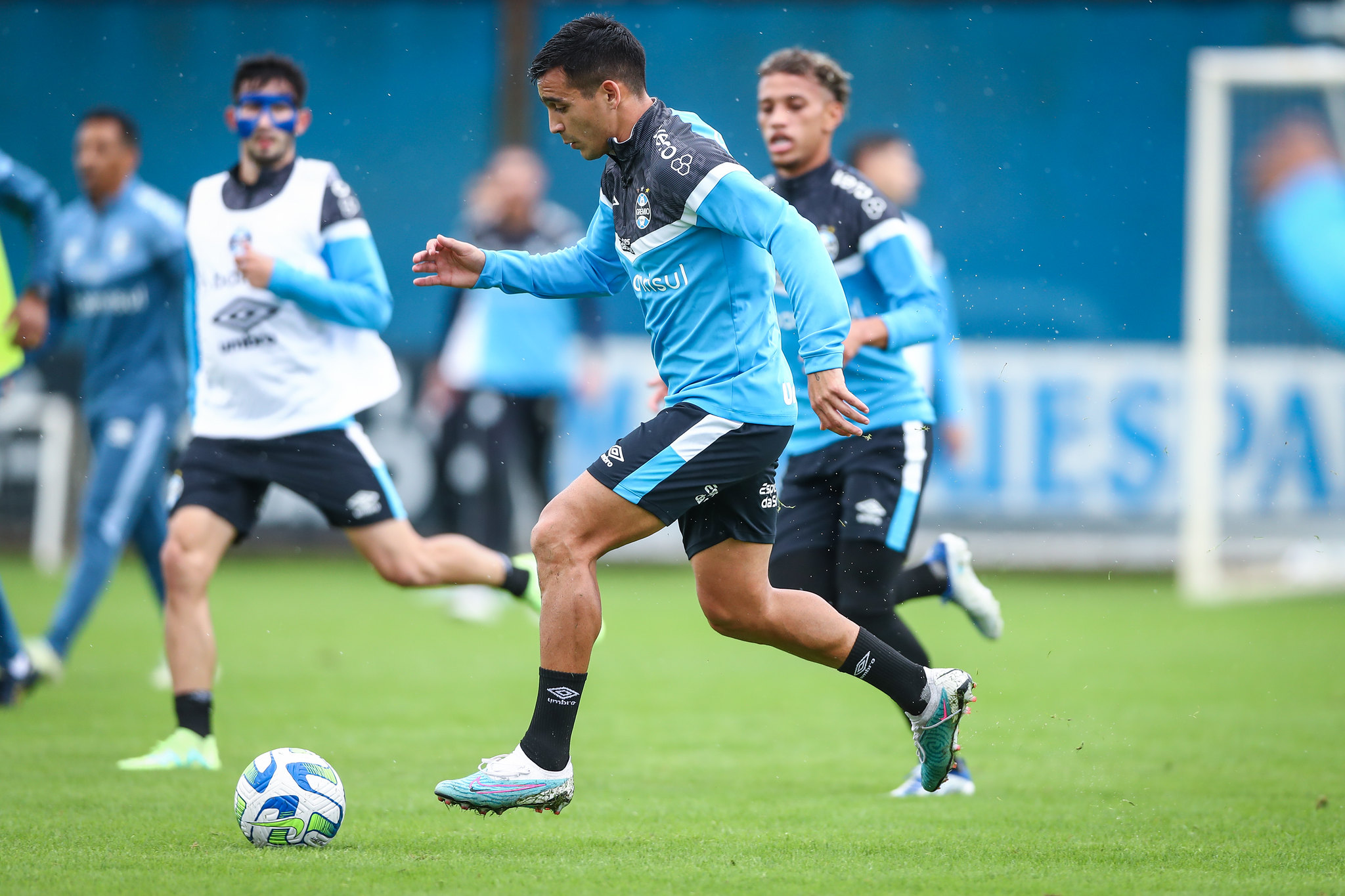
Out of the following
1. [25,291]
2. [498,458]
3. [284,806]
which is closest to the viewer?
[284,806]

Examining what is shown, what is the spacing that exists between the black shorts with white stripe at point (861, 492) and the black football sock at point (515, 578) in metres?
1.24

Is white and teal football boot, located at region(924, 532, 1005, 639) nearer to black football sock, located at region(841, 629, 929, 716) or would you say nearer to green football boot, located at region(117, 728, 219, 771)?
black football sock, located at region(841, 629, 929, 716)

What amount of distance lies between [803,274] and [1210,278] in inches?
324

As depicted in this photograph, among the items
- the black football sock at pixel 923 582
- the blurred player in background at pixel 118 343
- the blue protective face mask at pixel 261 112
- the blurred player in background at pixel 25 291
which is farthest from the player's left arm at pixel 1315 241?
the blurred player in background at pixel 25 291

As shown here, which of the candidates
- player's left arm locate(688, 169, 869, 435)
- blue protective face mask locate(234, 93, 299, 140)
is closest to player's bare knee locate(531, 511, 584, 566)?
player's left arm locate(688, 169, 869, 435)

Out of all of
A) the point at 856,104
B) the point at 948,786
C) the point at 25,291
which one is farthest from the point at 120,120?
the point at 856,104

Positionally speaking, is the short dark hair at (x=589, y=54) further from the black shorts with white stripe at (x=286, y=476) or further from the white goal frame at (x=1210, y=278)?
the white goal frame at (x=1210, y=278)

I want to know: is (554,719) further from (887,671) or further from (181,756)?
(181,756)

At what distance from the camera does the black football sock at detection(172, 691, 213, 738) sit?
5.62 meters

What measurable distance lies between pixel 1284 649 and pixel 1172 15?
716cm

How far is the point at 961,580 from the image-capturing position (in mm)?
5934

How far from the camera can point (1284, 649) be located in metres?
9.17

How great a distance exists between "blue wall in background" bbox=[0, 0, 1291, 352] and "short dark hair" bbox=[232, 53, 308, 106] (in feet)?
26.4

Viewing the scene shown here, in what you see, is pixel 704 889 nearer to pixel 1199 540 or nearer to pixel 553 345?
pixel 553 345
